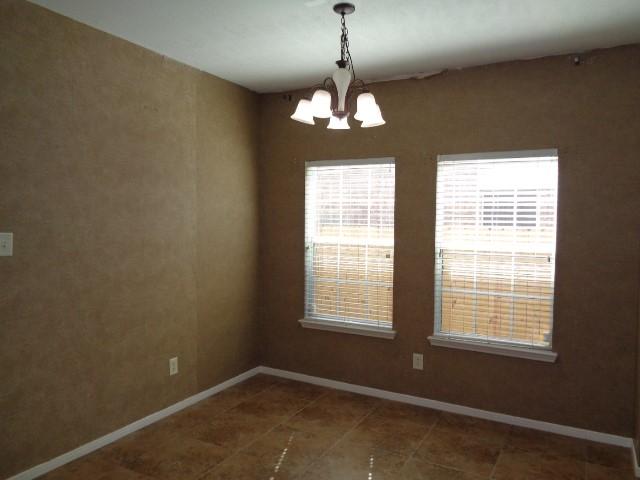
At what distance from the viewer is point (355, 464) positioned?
2854 millimetres

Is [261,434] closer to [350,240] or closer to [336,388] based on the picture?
[336,388]

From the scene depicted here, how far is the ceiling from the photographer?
99.1 inches

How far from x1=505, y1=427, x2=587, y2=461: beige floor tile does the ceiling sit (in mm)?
2524

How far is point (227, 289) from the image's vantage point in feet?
13.3

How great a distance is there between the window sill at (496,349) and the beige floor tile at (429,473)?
956 mm

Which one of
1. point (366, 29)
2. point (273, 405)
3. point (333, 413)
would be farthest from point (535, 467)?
point (366, 29)

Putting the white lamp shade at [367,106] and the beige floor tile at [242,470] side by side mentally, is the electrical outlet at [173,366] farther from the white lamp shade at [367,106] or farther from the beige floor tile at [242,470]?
the white lamp shade at [367,106]

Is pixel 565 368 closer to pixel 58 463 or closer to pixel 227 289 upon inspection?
pixel 227 289

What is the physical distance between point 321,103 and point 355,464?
2054 millimetres

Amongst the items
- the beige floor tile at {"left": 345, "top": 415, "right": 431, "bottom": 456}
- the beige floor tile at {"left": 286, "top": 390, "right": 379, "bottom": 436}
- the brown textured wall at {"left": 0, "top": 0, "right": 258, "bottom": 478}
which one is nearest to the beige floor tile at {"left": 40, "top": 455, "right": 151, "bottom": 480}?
the brown textured wall at {"left": 0, "top": 0, "right": 258, "bottom": 478}

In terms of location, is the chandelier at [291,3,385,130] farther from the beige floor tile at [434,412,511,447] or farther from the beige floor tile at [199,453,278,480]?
the beige floor tile at [434,412,511,447]

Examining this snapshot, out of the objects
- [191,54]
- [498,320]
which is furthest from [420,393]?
[191,54]

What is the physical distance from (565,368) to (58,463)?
3.18 m

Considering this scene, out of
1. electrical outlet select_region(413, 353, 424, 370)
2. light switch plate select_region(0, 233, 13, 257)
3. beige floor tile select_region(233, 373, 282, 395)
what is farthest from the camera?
beige floor tile select_region(233, 373, 282, 395)
